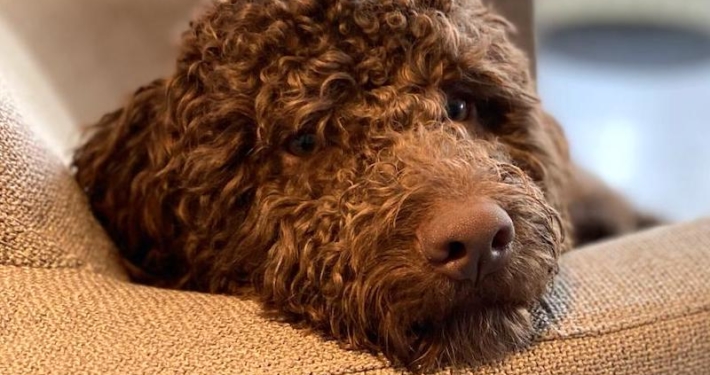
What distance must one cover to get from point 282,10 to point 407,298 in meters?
0.45

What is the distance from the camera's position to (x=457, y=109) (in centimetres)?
139

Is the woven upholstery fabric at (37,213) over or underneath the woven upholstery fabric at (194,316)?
over

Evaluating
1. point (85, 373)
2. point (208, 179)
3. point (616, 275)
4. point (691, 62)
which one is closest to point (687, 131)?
point (691, 62)

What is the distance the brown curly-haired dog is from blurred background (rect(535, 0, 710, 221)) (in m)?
2.05

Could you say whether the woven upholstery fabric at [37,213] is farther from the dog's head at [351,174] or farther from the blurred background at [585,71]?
the blurred background at [585,71]

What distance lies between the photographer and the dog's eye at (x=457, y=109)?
4.54 feet

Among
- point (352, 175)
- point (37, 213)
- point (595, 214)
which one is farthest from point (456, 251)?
point (595, 214)

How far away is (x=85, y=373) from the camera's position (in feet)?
3.51

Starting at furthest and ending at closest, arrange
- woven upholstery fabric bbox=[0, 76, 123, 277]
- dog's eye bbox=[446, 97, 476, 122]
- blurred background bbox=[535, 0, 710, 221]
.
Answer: blurred background bbox=[535, 0, 710, 221]
dog's eye bbox=[446, 97, 476, 122]
woven upholstery fabric bbox=[0, 76, 123, 277]

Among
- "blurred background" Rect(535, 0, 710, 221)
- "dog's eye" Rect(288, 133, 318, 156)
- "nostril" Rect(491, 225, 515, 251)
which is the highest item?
"dog's eye" Rect(288, 133, 318, 156)

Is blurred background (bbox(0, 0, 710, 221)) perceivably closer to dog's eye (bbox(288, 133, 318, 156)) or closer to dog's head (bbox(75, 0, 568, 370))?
dog's head (bbox(75, 0, 568, 370))

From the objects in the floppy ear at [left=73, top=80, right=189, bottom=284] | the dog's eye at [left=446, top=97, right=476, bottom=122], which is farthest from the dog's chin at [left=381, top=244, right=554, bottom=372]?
the floppy ear at [left=73, top=80, right=189, bottom=284]

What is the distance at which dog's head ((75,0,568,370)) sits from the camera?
113cm

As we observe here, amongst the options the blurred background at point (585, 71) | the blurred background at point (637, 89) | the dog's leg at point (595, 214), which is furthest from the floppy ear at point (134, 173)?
the blurred background at point (637, 89)
